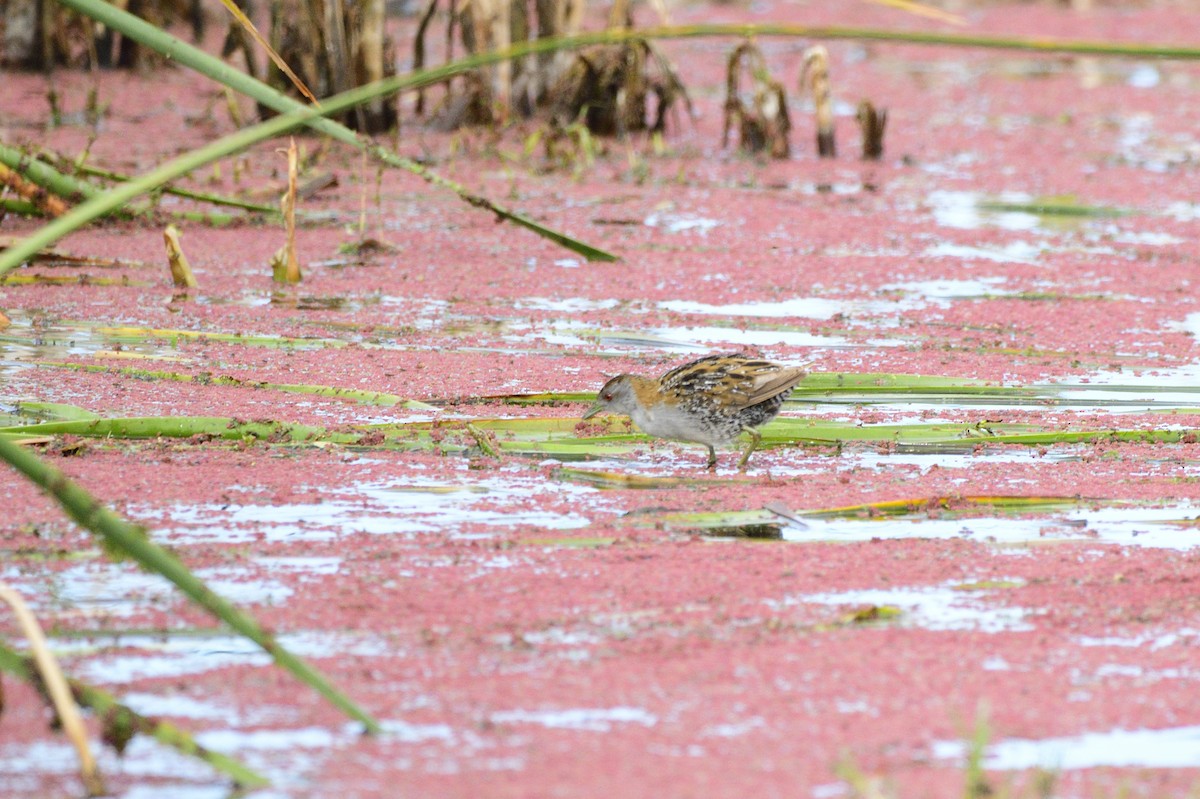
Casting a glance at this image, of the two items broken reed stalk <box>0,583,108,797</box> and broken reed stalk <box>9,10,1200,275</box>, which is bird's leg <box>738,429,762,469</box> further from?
broken reed stalk <box>0,583,108,797</box>

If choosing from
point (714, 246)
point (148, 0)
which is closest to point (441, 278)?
point (714, 246)

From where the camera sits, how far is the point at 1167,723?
3484 millimetres

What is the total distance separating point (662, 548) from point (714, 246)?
4822 millimetres

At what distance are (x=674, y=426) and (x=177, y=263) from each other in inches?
129

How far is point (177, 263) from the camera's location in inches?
311

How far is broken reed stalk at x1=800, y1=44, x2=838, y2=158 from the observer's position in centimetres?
1184

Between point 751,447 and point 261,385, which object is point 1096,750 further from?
point 261,385

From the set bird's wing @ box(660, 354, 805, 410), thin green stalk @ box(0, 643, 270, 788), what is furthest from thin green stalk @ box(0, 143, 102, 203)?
thin green stalk @ box(0, 643, 270, 788)

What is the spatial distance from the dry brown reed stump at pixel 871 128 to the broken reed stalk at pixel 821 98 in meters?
0.23

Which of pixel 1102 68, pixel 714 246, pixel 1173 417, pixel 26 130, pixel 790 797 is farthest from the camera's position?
pixel 1102 68

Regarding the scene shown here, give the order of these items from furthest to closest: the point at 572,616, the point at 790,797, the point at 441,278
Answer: the point at 441,278
the point at 572,616
the point at 790,797

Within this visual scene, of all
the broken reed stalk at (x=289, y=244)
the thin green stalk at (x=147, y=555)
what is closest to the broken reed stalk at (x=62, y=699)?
the thin green stalk at (x=147, y=555)

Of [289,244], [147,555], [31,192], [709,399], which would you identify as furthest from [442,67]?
[31,192]

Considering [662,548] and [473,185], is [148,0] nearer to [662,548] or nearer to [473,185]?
[473,185]
